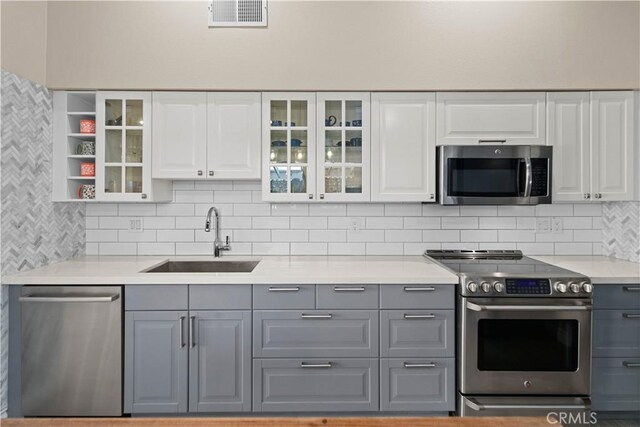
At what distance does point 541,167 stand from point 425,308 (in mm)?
1233

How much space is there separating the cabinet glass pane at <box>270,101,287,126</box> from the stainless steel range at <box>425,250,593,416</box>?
151cm

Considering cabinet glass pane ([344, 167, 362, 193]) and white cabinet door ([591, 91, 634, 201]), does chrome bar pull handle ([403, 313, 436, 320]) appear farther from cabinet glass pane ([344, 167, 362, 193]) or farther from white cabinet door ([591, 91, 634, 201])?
white cabinet door ([591, 91, 634, 201])

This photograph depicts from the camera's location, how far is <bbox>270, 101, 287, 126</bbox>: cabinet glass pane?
2.82 m

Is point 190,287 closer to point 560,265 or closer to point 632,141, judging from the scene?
point 560,265

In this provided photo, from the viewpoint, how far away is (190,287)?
7.74ft

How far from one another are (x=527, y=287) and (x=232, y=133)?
2022mm

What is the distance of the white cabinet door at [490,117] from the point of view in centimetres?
279

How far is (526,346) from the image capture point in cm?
234

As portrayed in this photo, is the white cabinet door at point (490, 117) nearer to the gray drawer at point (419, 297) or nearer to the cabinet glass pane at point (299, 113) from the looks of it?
the cabinet glass pane at point (299, 113)

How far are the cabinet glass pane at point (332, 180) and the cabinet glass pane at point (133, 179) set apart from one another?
1.25m

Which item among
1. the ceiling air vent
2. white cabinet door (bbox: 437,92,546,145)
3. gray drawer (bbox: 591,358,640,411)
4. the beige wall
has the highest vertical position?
the ceiling air vent

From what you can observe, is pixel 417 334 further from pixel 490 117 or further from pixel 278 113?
pixel 278 113

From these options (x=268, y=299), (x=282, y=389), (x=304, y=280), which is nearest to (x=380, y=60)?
(x=304, y=280)

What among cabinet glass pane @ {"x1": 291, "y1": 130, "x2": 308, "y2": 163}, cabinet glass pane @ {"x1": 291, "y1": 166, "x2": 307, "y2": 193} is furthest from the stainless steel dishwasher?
cabinet glass pane @ {"x1": 291, "y1": 130, "x2": 308, "y2": 163}
